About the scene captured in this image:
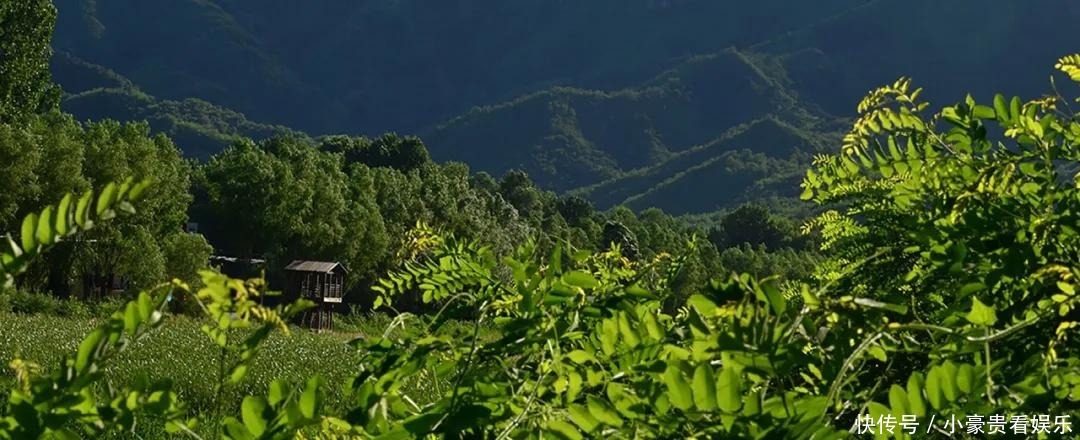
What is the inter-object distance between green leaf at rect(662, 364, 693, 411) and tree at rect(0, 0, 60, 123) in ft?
105

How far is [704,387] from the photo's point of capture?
1172 millimetres

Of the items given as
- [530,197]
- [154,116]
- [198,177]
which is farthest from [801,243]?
[154,116]

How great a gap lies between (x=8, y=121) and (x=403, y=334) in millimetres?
32198

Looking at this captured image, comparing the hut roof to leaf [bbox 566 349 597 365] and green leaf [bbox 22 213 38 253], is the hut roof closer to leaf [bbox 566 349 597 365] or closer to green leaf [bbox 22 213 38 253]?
leaf [bbox 566 349 597 365]

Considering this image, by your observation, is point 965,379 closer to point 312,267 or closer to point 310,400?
point 310,400

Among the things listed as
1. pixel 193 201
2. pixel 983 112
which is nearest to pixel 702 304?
pixel 983 112

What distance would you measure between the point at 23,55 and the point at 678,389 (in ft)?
111

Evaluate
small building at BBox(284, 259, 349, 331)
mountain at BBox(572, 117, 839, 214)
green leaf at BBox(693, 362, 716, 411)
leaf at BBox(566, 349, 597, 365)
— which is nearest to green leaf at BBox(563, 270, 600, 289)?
leaf at BBox(566, 349, 597, 365)

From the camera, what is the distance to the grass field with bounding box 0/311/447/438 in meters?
14.4

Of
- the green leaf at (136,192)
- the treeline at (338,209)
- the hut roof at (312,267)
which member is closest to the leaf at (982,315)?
the green leaf at (136,192)

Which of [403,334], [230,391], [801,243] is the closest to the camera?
[403,334]

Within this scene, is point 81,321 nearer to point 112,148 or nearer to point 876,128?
point 112,148

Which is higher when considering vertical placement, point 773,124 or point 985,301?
point 773,124

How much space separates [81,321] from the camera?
2661cm
